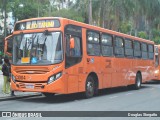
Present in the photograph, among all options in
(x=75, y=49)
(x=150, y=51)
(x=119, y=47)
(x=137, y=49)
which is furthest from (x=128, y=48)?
(x=75, y=49)

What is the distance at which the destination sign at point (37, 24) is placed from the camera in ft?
48.4

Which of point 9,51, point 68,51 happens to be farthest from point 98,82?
point 9,51

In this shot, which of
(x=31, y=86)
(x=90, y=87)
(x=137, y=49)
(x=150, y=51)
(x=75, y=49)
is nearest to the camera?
(x=31, y=86)

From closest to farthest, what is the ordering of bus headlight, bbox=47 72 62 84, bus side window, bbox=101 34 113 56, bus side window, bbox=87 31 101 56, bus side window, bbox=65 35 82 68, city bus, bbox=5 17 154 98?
bus headlight, bbox=47 72 62 84, city bus, bbox=5 17 154 98, bus side window, bbox=65 35 82 68, bus side window, bbox=87 31 101 56, bus side window, bbox=101 34 113 56

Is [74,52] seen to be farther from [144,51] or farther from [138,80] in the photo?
[144,51]

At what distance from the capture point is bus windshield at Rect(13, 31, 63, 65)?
14312mm

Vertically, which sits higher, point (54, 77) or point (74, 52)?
point (74, 52)

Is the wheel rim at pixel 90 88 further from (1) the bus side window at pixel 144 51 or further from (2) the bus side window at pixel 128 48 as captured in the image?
(1) the bus side window at pixel 144 51

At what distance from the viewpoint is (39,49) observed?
573 inches

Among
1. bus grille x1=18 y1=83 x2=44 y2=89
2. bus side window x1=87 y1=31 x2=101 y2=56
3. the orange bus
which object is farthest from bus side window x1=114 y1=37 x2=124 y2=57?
the orange bus

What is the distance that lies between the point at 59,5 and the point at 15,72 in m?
53.2

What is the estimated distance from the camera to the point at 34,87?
1441cm

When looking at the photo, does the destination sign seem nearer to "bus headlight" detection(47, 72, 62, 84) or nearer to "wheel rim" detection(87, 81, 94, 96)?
"bus headlight" detection(47, 72, 62, 84)

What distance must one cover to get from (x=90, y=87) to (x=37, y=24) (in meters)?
3.62
